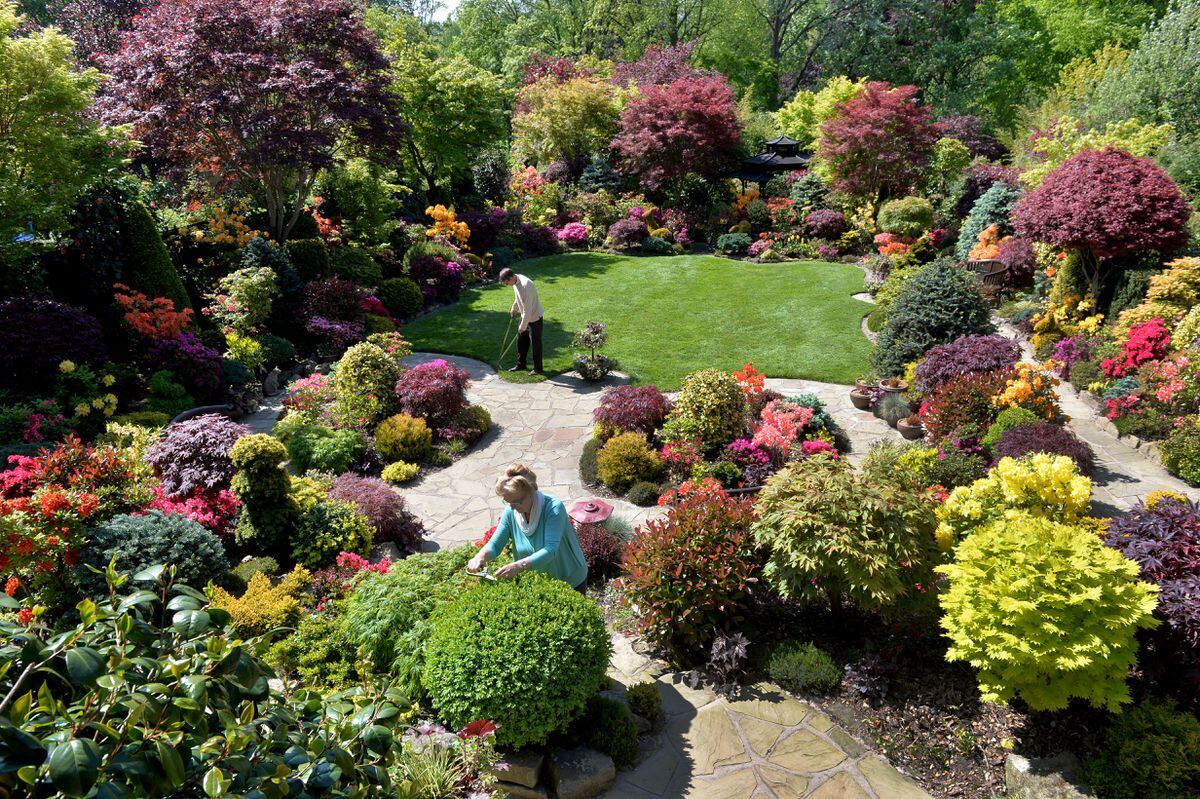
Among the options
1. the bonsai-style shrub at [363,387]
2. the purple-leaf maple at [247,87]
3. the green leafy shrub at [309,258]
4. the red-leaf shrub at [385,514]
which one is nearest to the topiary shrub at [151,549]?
the red-leaf shrub at [385,514]

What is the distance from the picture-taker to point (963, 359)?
9.38m

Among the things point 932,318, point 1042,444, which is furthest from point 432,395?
point 1042,444

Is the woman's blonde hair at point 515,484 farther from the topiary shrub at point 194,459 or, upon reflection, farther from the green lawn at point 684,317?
the green lawn at point 684,317

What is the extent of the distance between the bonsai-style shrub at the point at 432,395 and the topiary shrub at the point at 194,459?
272 centimetres

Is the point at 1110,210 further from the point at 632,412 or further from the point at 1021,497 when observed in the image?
the point at 632,412

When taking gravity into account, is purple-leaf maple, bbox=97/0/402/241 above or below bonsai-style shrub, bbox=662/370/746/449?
above

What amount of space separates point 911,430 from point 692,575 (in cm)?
505

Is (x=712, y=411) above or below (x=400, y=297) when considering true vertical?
below

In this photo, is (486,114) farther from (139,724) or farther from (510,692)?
(139,724)

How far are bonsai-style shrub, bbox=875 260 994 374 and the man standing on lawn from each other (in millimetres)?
5601

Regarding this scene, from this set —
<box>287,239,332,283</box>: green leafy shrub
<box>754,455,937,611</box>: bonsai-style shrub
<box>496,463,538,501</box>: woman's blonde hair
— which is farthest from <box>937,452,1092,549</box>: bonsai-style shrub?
<box>287,239,332,283</box>: green leafy shrub

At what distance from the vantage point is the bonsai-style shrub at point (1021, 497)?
5840 millimetres

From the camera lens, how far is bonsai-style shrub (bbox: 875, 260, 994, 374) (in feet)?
34.1

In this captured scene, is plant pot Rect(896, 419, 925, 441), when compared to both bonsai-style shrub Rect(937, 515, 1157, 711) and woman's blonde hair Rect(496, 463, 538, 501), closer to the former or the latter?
bonsai-style shrub Rect(937, 515, 1157, 711)
